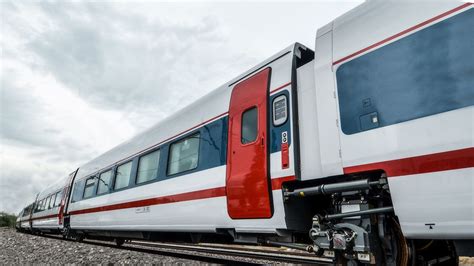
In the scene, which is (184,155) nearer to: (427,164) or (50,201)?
(427,164)

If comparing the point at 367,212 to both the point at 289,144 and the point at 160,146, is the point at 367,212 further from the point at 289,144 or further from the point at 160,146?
the point at 160,146

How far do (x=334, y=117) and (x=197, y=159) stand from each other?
3.09 metres

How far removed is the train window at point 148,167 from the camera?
7.99 meters

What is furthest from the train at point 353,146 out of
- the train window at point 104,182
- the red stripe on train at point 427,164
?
the train window at point 104,182

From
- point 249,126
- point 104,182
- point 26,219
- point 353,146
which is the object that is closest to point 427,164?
point 353,146

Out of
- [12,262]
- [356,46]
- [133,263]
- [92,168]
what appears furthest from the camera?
[92,168]

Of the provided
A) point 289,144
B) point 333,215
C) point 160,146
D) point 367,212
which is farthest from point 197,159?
point 367,212

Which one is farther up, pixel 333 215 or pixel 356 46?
pixel 356 46

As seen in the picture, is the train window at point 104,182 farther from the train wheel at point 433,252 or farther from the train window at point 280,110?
the train wheel at point 433,252

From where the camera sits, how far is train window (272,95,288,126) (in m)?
4.84

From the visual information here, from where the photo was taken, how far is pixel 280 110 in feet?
16.2

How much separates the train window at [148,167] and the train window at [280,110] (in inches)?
149

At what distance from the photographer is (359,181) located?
3.74m

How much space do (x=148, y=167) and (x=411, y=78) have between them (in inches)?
249
